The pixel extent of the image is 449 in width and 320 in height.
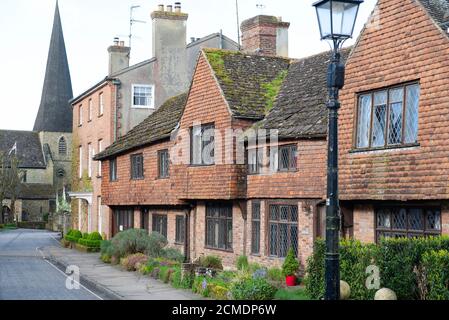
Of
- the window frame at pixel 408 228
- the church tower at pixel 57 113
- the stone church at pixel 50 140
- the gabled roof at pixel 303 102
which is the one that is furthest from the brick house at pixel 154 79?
the church tower at pixel 57 113

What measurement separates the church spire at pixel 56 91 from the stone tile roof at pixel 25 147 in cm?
222

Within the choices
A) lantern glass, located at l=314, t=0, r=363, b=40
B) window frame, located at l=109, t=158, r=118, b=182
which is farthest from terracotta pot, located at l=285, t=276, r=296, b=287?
window frame, located at l=109, t=158, r=118, b=182

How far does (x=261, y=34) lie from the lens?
94.3 feet

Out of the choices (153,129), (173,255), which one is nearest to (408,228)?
(173,255)

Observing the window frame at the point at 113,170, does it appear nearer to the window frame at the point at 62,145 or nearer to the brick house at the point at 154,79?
the brick house at the point at 154,79

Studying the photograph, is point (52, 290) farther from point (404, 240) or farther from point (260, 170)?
point (404, 240)

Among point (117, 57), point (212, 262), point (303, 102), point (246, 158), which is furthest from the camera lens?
point (117, 57)

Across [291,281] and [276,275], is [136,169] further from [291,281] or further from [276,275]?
[291,281]

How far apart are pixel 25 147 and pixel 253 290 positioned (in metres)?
86.3

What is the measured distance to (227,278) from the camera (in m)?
19.4

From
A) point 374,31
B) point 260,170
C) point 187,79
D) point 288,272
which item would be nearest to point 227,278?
point 288,272

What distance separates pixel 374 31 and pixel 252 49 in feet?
40.5

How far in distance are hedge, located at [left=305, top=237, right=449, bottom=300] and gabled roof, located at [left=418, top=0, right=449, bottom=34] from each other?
16.0 feet

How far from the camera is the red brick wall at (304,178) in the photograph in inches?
762
